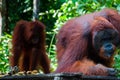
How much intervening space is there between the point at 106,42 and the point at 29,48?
1.94 m

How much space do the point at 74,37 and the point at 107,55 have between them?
29 cm

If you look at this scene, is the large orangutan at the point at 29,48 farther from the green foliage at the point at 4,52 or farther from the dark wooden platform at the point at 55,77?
the dark wooden platform at the point at 55,77

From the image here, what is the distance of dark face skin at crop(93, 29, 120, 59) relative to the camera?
11.5 ft

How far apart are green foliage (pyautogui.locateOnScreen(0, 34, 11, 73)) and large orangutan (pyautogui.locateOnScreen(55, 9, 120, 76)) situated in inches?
58.1

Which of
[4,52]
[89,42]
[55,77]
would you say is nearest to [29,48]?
[4,52]

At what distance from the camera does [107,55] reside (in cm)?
353

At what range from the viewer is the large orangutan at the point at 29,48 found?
5.20 meters

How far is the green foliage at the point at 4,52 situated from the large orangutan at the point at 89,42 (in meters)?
1.47

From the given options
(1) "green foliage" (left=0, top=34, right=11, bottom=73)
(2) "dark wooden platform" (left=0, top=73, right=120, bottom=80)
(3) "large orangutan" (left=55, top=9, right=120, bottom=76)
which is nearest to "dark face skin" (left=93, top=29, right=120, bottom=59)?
(3) "large orangutan" (left=55, top=9, right=120, bottom=76)

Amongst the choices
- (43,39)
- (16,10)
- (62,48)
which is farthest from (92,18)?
(16,10)

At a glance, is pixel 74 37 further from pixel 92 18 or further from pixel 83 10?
pixel 83 10

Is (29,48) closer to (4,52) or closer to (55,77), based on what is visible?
(4,52)

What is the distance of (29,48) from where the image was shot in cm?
538

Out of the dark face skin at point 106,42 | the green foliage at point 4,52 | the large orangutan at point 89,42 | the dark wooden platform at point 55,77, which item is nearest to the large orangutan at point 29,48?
the green foliage at point 4,52
